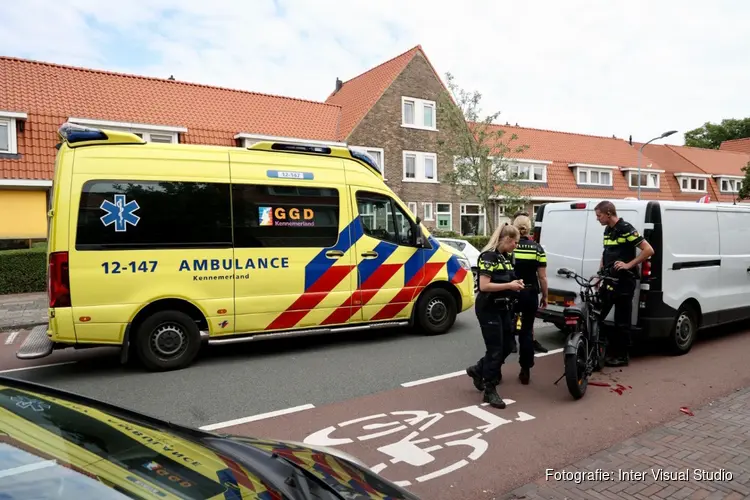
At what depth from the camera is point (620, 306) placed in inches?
249

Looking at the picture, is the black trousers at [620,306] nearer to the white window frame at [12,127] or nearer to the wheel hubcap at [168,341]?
the wheel hubcap at [168,341]

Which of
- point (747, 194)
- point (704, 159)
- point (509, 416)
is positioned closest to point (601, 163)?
point (747, 194)

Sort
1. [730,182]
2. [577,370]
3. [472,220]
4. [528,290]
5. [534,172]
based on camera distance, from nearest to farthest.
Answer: [577,370] → [528,290] → [472,220] → [534,172] → [730,182]

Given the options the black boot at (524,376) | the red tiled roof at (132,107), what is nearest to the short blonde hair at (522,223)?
the black boot at (524,376)

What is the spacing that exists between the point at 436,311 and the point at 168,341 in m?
3.95

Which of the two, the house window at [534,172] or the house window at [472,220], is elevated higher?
the house window at [534,172]

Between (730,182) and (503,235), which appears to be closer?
(503,235)

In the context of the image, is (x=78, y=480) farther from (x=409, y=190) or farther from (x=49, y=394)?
(x=409, y=190)

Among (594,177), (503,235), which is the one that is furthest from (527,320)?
(594,177)

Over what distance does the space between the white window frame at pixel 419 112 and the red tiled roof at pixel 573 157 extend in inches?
218

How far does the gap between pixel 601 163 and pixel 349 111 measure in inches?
727

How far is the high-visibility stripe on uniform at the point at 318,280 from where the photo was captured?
702 cm

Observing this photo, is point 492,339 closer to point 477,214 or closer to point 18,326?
point 18,326

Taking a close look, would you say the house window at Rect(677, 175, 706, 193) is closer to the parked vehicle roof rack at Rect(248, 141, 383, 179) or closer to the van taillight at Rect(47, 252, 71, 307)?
the parked vehicle roof rack at Rect(248, 141, 383, 179)
